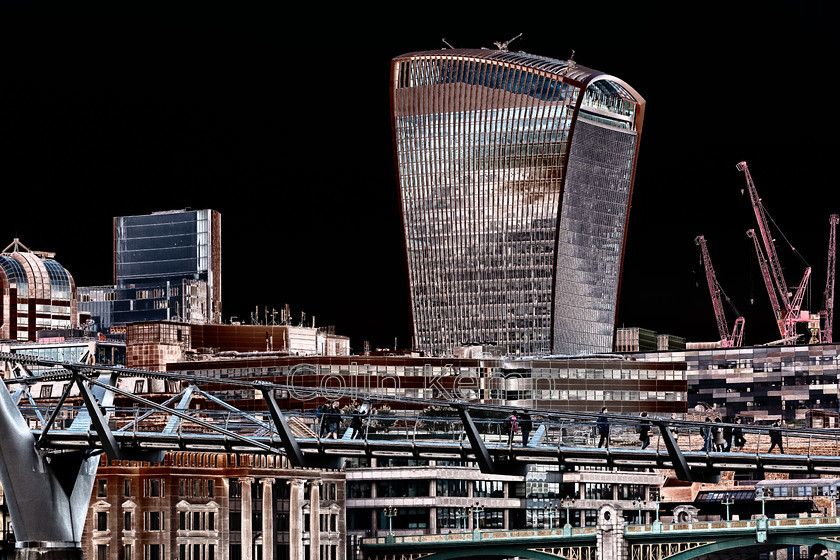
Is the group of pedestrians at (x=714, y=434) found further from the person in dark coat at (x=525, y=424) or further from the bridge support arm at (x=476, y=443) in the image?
the bridge support arm at (x=476, y=443)

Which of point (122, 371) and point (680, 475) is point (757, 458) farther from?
point (122, 371)

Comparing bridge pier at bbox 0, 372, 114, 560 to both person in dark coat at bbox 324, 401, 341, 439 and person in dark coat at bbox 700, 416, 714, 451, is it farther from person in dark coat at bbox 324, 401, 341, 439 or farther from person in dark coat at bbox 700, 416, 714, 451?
person in dark coat at bbox 700, 416, 714, 451

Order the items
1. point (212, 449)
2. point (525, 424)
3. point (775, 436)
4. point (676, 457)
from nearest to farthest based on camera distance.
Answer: point (676, 457) < point (525, 424) < point (212, 449) < point (775, 436)

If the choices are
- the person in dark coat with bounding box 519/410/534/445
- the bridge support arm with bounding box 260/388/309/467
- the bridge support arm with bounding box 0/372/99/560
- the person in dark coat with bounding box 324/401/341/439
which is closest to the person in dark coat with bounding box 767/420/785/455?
the person in dark coat with bounding box 519/410/534/445

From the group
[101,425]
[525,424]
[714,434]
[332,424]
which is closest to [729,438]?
[714,434]

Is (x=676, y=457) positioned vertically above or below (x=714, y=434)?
below

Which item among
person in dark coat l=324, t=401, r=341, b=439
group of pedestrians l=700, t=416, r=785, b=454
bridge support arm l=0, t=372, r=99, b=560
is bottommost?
bridge support arm l=0, t=372, r=99, b=560

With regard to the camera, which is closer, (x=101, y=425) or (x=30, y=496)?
(x=30, y=496)

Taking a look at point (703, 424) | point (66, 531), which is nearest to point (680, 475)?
point (703, 424)

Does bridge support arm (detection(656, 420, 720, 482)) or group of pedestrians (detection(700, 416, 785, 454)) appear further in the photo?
group of pedestrians (detection(700, 416, 785, 454))

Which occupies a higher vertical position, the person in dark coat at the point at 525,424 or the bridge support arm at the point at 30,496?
the person in dark coat at the point at 525,424

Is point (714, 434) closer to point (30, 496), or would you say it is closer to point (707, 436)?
point (707, 436)

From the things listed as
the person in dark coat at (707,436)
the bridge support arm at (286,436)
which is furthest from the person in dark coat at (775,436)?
the bridge support arm at (286,436)

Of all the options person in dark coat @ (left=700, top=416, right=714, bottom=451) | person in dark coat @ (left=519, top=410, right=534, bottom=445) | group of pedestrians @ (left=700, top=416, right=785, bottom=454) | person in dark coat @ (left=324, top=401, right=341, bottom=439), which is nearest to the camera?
person in dark coat @ (left=519, top=410, right=534, bottom=445)
